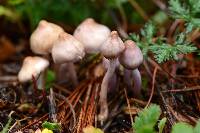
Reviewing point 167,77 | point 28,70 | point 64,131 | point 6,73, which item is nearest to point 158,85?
point 167,77

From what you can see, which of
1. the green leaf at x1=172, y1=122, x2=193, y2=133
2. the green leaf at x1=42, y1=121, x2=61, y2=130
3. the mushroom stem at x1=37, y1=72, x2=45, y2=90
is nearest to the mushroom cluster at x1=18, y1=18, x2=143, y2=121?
the mushroom stem at x1=37, y1=72, x2=45, y2=90

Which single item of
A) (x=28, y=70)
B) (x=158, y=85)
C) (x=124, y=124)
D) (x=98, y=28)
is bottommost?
(x=124, y=124)

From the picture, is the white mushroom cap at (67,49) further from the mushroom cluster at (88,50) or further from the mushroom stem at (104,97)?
the mushroom stem at (104,97)

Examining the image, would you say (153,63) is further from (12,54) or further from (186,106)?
(12,54)

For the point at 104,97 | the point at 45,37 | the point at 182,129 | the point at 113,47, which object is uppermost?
the point at 45,37

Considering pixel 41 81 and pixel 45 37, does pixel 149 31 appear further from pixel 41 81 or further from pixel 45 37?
pixel 41 81

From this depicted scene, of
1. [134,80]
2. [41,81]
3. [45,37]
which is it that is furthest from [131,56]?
[41,81]

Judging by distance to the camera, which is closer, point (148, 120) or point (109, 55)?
point (148, 120)
